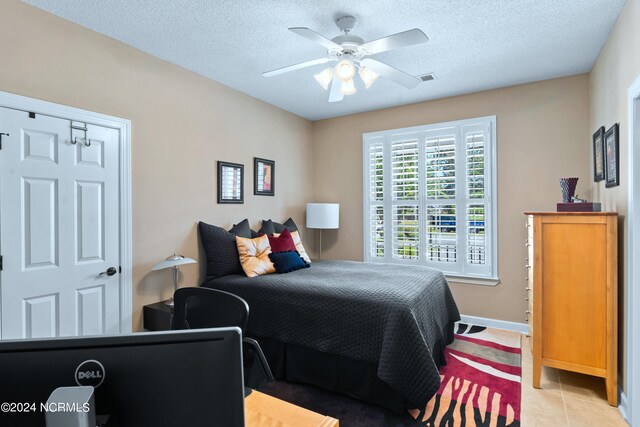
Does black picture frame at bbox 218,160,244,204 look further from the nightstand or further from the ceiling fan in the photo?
the ceiling fan

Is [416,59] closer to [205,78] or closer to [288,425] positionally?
[205,78]

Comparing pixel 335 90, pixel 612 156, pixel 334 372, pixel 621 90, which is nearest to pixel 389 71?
pixel 335 90

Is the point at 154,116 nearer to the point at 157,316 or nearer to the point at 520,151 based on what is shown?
the point at 157,316

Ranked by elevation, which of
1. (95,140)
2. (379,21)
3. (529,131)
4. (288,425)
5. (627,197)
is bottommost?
(288,425)

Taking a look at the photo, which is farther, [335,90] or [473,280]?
[473,280]

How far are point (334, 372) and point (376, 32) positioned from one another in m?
2.60

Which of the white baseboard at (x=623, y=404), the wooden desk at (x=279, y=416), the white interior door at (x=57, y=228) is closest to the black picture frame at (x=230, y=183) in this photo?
the white interior door at (x=57, y=228)

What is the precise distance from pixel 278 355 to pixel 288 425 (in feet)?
6.15

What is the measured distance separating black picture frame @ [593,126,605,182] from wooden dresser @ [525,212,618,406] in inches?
29.0

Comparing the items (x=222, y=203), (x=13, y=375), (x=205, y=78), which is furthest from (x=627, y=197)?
(x=205, y=78)

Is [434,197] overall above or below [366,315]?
above

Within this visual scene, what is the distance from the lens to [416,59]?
3092mm

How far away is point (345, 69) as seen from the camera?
2.35 meters

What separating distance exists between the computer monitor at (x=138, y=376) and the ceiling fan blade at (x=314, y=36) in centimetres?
187
